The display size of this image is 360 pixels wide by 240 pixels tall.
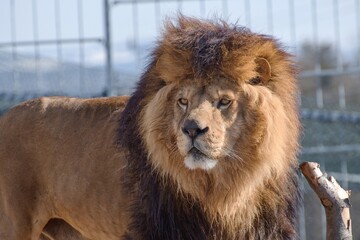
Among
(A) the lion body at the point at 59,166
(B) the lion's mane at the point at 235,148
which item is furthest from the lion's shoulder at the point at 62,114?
(B) the lion's mane at the point at 235,148

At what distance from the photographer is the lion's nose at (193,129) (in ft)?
15.8

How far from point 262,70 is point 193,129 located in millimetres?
570

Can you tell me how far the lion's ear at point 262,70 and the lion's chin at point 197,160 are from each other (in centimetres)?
49

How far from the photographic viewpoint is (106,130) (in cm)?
628

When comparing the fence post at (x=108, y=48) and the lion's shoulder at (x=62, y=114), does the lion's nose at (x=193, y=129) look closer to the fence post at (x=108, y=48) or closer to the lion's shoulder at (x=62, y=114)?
the lion's shoulder at (x=62, y=114)

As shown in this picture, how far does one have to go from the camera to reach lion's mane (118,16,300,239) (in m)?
5.08

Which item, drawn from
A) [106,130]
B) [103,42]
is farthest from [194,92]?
[103,42]

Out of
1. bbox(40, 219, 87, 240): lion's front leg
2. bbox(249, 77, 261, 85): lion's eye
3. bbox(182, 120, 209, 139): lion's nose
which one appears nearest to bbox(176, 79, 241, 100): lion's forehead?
bbox(249, 77, 261, 85): lion's eye

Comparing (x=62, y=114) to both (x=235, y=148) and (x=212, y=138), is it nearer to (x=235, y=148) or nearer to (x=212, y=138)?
(x=235, y=148)

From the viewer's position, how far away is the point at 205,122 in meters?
4.84

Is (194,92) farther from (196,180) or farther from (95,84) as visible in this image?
(95,84)

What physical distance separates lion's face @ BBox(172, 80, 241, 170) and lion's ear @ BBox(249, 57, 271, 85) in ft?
0.60

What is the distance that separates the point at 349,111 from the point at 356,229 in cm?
110

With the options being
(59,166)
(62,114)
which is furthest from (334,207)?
(62,114)
